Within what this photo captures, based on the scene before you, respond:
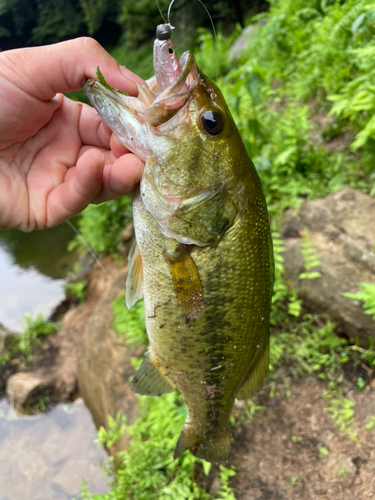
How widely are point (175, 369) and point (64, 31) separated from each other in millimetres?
21437

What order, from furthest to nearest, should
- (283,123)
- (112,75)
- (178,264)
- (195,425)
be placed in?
1. (283,123)
2. (195,425)
3. (112,75)
4. (178,264)

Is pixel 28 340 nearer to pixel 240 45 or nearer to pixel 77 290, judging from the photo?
pixel 77 290

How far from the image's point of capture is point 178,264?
4.92ft

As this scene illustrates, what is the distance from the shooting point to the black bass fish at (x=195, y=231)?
1333 millimetres

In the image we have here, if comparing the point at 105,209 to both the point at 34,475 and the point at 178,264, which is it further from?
the point at 178,264

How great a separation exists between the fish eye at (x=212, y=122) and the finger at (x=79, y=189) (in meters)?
0.53

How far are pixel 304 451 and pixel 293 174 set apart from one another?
2.94 metres

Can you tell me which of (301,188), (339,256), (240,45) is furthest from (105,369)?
(240,45)

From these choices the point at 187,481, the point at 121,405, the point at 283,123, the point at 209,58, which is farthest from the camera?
the point at 209,58

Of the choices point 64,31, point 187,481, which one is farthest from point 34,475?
point 64,31

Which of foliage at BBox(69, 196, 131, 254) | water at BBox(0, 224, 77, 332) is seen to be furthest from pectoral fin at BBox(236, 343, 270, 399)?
water at BBox(0, 224, 77, 332)

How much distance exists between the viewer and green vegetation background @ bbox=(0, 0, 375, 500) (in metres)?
2.53

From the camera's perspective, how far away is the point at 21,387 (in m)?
4.93

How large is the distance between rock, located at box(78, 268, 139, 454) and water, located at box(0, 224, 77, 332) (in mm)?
2750
